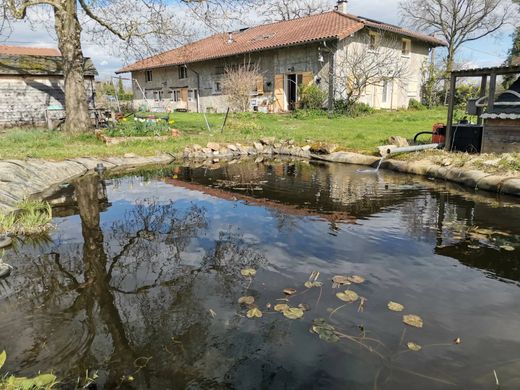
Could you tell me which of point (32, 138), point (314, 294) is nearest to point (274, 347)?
point (314, 294)

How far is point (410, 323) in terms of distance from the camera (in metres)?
3.36

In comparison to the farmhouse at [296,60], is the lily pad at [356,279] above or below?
below

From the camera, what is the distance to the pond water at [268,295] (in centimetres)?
286

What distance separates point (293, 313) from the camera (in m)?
3.54

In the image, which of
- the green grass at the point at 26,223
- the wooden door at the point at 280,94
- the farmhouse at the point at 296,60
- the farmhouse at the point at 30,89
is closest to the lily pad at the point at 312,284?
the green grass at the point at 26,223

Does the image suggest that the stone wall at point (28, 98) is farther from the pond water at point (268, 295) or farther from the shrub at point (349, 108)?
the pond water at point (268, 295)

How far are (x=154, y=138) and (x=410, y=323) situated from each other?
1212 centimetres

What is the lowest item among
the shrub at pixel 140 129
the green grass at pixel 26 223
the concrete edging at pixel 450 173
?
the green grass at pixel 26 223

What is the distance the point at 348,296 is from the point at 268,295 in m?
0.78

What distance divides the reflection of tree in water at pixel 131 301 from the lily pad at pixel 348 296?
106cm

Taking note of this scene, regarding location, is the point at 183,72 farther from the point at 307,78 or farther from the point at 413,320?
the point at 413,320

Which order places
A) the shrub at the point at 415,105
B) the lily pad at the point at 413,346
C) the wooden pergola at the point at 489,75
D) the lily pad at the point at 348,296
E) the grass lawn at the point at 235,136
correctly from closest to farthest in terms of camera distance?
the lily pad at the point at 413,346 → the lily pad at the point at 348,296 → the wooden pergola at the point at 489,75 → the grass lawn at the point at 235,136 → the shrub at the point at 415,105

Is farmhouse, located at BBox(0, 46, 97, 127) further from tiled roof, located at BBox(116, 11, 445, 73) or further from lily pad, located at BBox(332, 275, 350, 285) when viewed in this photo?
lily pad, located at BBox(332, 275, 350, 285)

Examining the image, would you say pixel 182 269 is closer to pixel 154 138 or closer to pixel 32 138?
pixel 154 138
